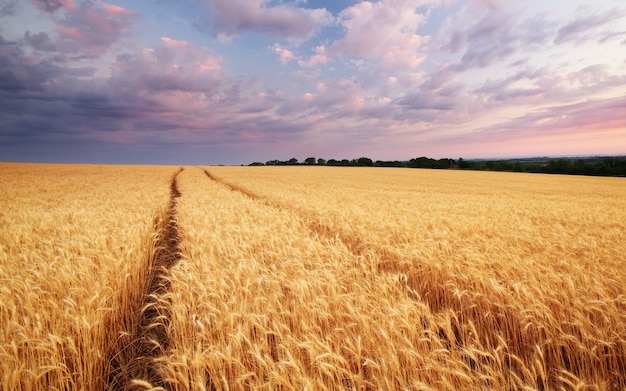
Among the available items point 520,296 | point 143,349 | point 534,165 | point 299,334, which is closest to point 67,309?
point 143,349

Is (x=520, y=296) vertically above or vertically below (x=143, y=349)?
above

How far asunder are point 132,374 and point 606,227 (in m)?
12.9

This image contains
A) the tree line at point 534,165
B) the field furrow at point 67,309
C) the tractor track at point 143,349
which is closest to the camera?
the field furrow at point 67,309

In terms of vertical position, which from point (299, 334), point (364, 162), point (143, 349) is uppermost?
point (364, 162)

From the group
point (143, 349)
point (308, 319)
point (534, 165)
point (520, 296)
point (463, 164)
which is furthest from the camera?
point (463, 164)

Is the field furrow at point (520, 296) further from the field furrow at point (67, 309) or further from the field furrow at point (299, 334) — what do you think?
the field furrow at point (67, 309)

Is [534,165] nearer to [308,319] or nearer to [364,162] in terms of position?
[364,162]

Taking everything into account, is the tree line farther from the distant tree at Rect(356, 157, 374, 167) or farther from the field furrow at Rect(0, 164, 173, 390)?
the field furrow at Rect(0, 164, 173, 390)

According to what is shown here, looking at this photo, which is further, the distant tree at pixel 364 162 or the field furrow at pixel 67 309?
the distant tree at pixel 364 162

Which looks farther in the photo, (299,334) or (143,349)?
(143,349)

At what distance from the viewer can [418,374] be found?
7.27ft

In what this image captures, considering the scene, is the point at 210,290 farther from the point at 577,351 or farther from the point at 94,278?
the point at 577,351

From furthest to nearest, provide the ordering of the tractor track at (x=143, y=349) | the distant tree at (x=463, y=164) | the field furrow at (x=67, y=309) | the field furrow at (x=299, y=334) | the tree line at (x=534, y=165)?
the distant tree at (x=463, y=164) → the tree line at (x=534, y=165) → the tractor track at (x=143, y=349) → the field furrow at (x=67, y=309) → the field furrow at (x=299, y=334)

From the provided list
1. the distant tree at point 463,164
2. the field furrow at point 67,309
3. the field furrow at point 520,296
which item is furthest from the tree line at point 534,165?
the field furrow at point 67,309
